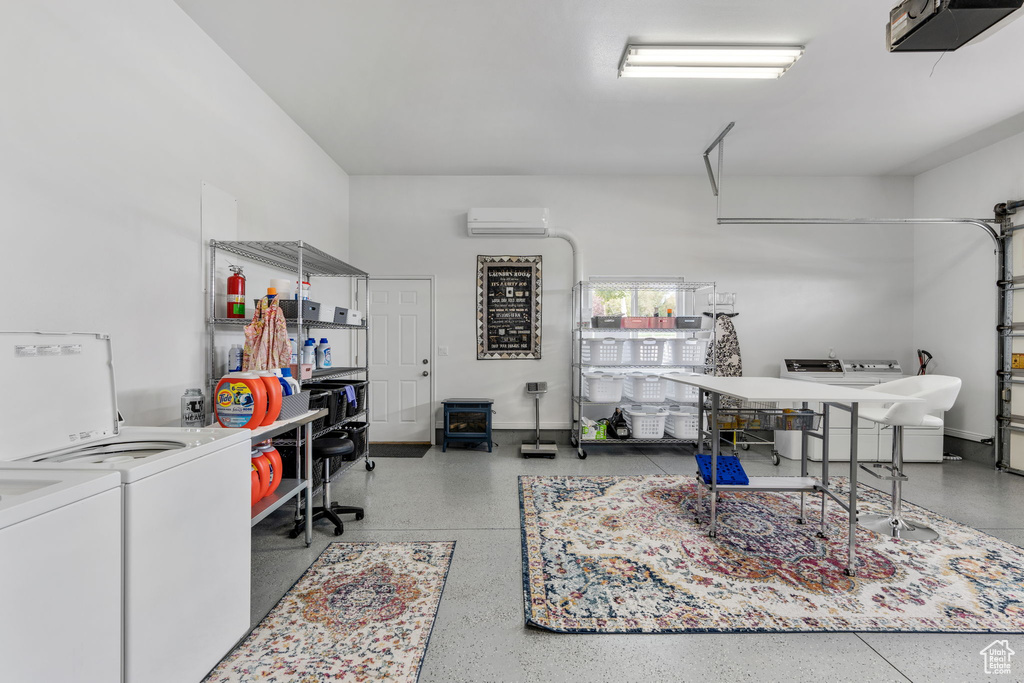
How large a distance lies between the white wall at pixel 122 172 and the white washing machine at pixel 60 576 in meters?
1.15

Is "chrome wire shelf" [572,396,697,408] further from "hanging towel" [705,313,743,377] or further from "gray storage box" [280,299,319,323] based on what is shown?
"gray storage box" [280,299,319,323]

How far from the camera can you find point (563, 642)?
189 cm

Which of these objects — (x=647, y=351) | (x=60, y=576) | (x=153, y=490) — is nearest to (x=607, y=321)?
(x=647, y=351)

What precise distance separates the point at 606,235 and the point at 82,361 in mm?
4801

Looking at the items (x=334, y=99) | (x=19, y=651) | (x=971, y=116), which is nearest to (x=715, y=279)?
(x=971, y=116)

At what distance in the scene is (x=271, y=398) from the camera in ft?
7.48

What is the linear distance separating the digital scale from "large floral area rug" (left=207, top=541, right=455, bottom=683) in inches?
87.3

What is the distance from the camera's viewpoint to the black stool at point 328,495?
2.90 m

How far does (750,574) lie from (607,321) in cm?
293

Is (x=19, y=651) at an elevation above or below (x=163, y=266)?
below

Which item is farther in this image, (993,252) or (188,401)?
(993,252)

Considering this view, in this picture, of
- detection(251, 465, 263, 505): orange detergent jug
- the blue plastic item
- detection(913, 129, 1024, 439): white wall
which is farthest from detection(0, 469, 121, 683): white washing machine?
detection(913, 129, 1024, 439): white wall

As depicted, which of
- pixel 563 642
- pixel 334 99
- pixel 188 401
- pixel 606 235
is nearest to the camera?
pixel 563 642

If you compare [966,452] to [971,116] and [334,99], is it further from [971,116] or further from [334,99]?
[334,99]
